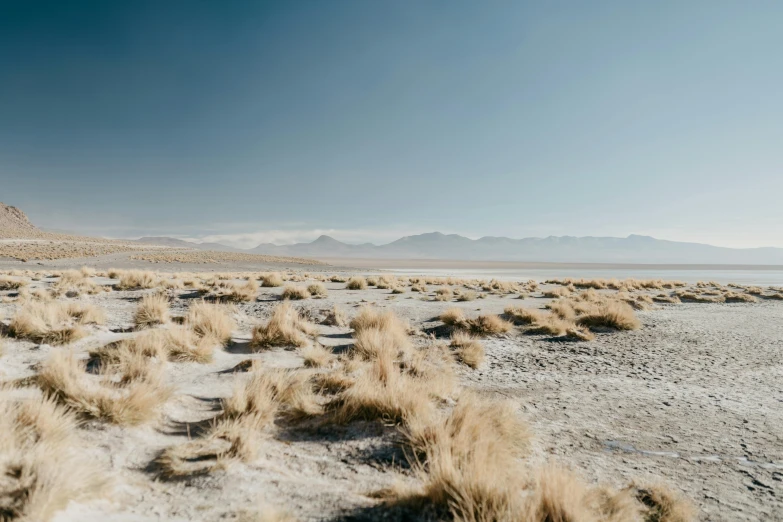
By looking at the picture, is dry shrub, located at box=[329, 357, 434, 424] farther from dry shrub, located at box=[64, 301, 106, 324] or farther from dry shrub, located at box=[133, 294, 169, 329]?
dry shrub, located at box=[64, 301, 106, 324]

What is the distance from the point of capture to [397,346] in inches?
300

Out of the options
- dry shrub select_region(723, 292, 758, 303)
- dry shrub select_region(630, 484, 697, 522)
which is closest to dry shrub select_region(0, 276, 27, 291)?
dry shrub select_region(630, 484, 697, 522)

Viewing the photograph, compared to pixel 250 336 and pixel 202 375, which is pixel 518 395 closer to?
pixel 202 375

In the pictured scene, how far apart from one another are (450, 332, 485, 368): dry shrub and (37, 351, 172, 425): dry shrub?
4962mm

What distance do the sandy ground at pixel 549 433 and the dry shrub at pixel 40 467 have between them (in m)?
0.11

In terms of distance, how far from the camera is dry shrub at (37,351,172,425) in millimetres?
3711

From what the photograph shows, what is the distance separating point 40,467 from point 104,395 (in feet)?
5.43

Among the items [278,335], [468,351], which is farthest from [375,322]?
[468,351]

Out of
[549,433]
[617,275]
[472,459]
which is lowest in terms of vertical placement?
[617,275]

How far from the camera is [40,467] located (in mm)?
2381

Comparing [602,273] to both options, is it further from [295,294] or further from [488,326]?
[488,326]

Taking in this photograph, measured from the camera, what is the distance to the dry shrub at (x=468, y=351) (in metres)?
7.33

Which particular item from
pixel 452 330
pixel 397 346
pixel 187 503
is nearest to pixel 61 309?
pixel 397 346

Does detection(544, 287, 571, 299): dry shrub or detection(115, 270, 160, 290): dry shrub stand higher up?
detection(115, 270, 160, 290): dry shrub
